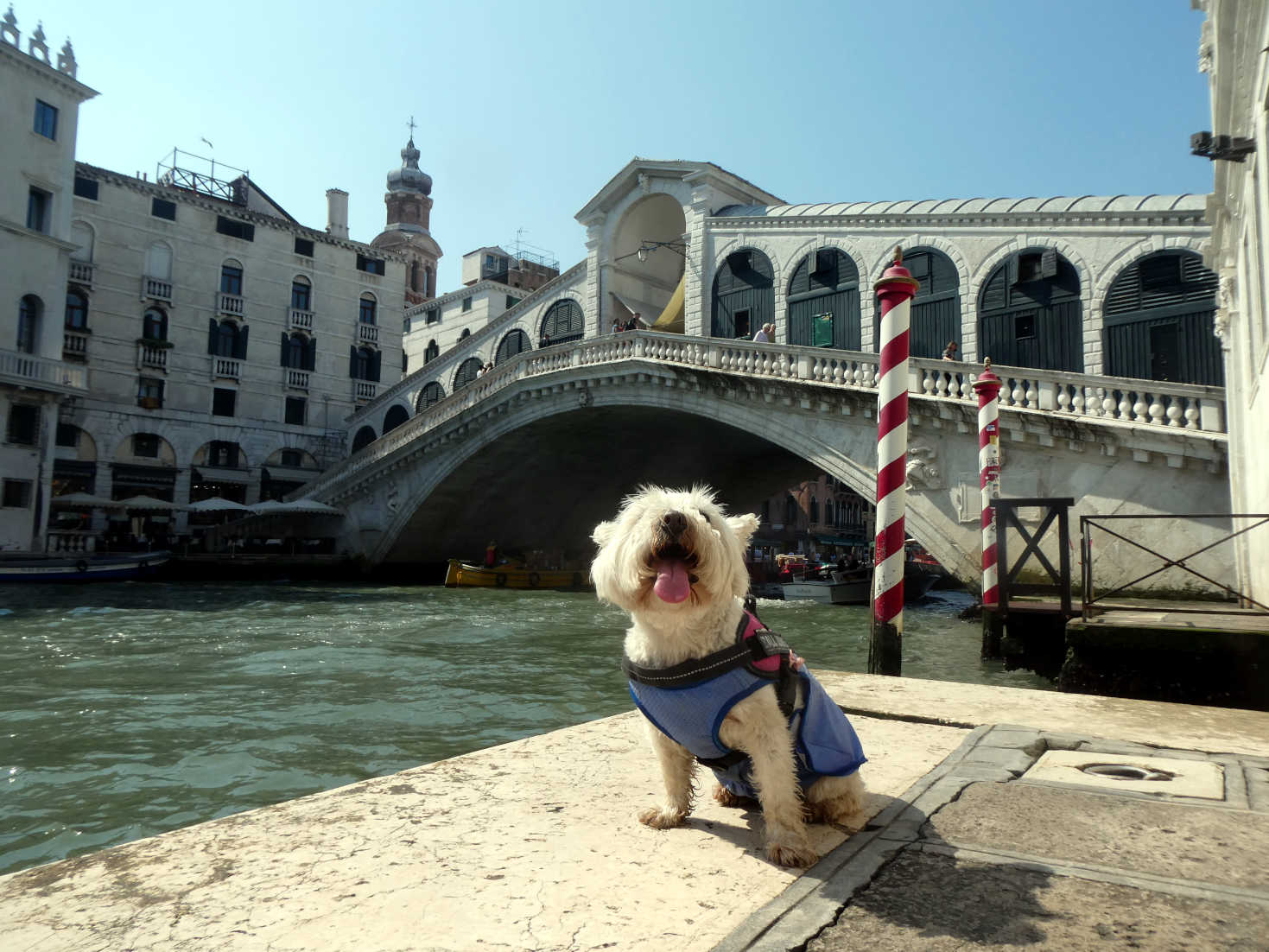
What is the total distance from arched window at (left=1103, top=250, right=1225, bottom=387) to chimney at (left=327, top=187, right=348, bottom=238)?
29.9 m

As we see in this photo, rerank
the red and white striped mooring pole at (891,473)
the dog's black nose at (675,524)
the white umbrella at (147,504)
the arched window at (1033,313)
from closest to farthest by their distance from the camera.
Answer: the dog's black nose at (675,524)
the red and white striped mooring pole at (891,473)
the arched window at (1033,313)
the white umbrella at (147,504)

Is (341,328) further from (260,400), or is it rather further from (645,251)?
(645,251)

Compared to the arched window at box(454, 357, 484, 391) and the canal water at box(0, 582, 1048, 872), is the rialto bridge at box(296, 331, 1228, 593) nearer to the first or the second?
the canal water at box(0, 582, 1048, 872)

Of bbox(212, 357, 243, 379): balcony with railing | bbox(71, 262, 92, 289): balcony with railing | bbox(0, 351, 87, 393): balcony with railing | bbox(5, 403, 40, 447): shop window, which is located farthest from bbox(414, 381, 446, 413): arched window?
bbox(5, 403, 40, 447): shop window

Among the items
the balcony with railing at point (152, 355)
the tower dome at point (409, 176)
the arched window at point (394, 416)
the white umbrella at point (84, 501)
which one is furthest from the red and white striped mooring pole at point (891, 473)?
the tower dome at point (409, 176)

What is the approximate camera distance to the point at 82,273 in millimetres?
26031

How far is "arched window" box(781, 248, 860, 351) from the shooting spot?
18.0m

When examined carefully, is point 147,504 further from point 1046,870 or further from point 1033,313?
point 1046,870

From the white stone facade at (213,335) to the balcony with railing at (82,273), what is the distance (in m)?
0.03

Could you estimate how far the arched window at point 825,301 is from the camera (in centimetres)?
1795

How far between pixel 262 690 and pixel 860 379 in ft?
35.2

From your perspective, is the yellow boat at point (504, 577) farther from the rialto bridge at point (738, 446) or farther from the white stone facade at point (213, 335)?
the white stone facade at point (213, 335)

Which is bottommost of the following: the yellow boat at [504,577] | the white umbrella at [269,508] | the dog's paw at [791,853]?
the yellow boat at [504,577]

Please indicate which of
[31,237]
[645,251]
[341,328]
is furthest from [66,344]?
[645,251]
